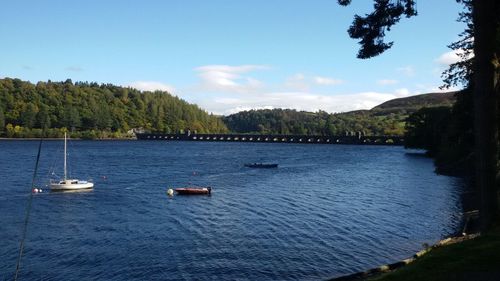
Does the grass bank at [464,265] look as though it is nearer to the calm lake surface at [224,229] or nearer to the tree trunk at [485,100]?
the tree trunk at [485,100]

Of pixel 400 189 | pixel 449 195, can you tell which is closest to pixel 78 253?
pixel 449 195

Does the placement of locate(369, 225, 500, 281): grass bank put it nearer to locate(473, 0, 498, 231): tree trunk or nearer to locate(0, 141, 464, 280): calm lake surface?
locate(473, 0, 498, 231): tree trunk

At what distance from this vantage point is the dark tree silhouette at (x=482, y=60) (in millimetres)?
22109

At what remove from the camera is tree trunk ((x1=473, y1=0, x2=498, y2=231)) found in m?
22.0

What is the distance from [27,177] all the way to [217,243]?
69407mm

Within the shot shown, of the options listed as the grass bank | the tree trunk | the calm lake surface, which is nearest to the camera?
the grass bank

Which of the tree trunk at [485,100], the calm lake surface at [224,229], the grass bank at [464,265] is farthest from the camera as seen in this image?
the calm lake surface at [224,229]

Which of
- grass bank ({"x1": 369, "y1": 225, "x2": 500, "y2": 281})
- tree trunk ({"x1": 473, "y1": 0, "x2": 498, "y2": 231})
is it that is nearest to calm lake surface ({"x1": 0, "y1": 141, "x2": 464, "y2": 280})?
grass bank ({"x1": 369, "y1": 225, "x2": 500, "y2": 281})

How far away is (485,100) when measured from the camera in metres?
22.5

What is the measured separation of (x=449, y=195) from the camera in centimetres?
7225

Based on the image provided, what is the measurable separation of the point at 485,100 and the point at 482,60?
1724 millimetres

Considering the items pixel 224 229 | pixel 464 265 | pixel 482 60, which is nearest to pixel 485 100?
pixel 482 60

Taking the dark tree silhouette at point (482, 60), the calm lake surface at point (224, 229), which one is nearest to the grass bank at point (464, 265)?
the dark tree silhouette at point (482, 60)

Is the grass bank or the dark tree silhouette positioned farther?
the dark tree silhouette
